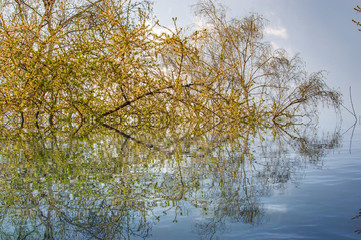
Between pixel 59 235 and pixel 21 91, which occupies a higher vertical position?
pixel 21 91

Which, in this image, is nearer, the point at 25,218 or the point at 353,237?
the point at 353,237

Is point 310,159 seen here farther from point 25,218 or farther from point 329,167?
point 25,218

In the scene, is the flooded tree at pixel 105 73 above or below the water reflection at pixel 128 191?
above

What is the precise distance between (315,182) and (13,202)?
126 inches

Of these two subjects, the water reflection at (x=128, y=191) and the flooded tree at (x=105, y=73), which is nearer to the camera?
the water reflection at (x=128, y=191)

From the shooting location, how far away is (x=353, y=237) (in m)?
2.26

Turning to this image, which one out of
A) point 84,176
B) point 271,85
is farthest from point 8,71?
point 271,85

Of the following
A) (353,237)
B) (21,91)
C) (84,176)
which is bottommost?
(353,237)

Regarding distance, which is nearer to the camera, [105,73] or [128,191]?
[128,191]

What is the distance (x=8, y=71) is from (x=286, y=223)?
12371 millimetres

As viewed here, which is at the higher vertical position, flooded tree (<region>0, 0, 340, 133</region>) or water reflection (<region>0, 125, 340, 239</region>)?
flooded tree (<region>0, 0, 340, 133</region>)

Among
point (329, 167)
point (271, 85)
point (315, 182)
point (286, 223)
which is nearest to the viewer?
point (286, 223)

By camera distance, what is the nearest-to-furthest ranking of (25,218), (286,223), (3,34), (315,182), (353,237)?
(353,237), (286,223), (25,218), (315,182), (3,34)

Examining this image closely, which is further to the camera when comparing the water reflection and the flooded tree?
the flooded tree
